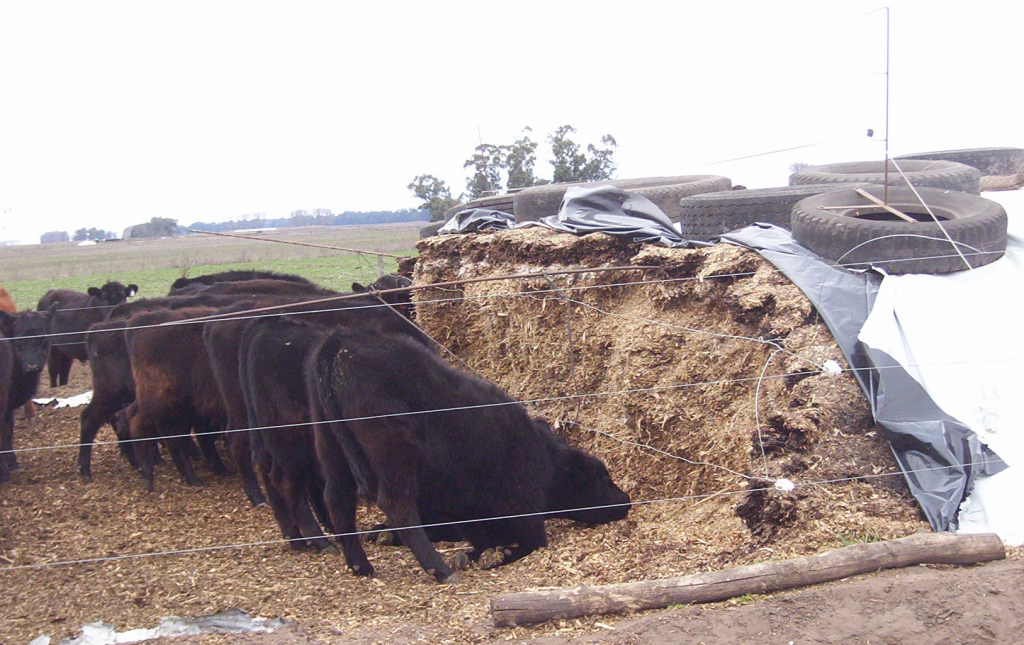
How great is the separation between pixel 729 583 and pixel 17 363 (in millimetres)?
8998

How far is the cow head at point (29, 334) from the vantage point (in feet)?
31.2

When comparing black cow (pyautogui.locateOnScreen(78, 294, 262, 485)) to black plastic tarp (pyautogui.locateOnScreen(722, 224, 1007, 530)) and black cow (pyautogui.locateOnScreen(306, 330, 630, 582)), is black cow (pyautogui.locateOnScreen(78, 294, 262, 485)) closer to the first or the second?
black cow (pyautogui.locateOnScreen(306, 330, 630, 582))

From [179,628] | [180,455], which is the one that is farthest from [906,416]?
[180,455]

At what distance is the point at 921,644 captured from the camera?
11.9 ft

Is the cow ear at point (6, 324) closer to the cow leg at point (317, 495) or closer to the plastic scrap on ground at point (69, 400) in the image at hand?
the plastic scrap on ground at point (69, 400)

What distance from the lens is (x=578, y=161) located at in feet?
56.7

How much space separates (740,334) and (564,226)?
2.39 meters

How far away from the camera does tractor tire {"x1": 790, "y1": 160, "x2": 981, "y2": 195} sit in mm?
7430

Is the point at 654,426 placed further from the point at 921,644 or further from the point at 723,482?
the point at 921,644

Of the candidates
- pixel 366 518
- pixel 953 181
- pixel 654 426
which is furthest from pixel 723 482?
pixel 953 181

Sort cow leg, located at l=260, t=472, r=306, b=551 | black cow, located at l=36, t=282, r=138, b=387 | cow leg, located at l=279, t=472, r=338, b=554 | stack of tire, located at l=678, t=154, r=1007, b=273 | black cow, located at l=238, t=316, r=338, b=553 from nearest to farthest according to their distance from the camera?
stack of tire, located at l=678, t=154, r=1007, b=273, black cow, located at l=238, t=316, r=338, b=553, cow leg, located at l=279, t=472, r=338, b=554, cow leg, located at l=260, t=472, r=306, b=551, black cow, located at l=36, t=282, r=138, b=387

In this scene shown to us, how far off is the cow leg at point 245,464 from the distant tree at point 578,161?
11286 mm

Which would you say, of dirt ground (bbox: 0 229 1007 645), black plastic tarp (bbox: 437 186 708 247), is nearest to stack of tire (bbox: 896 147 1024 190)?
black plastic tarp (bbox: 437 186 708 247)

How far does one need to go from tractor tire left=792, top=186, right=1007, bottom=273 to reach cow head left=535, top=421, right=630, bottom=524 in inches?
94.2
